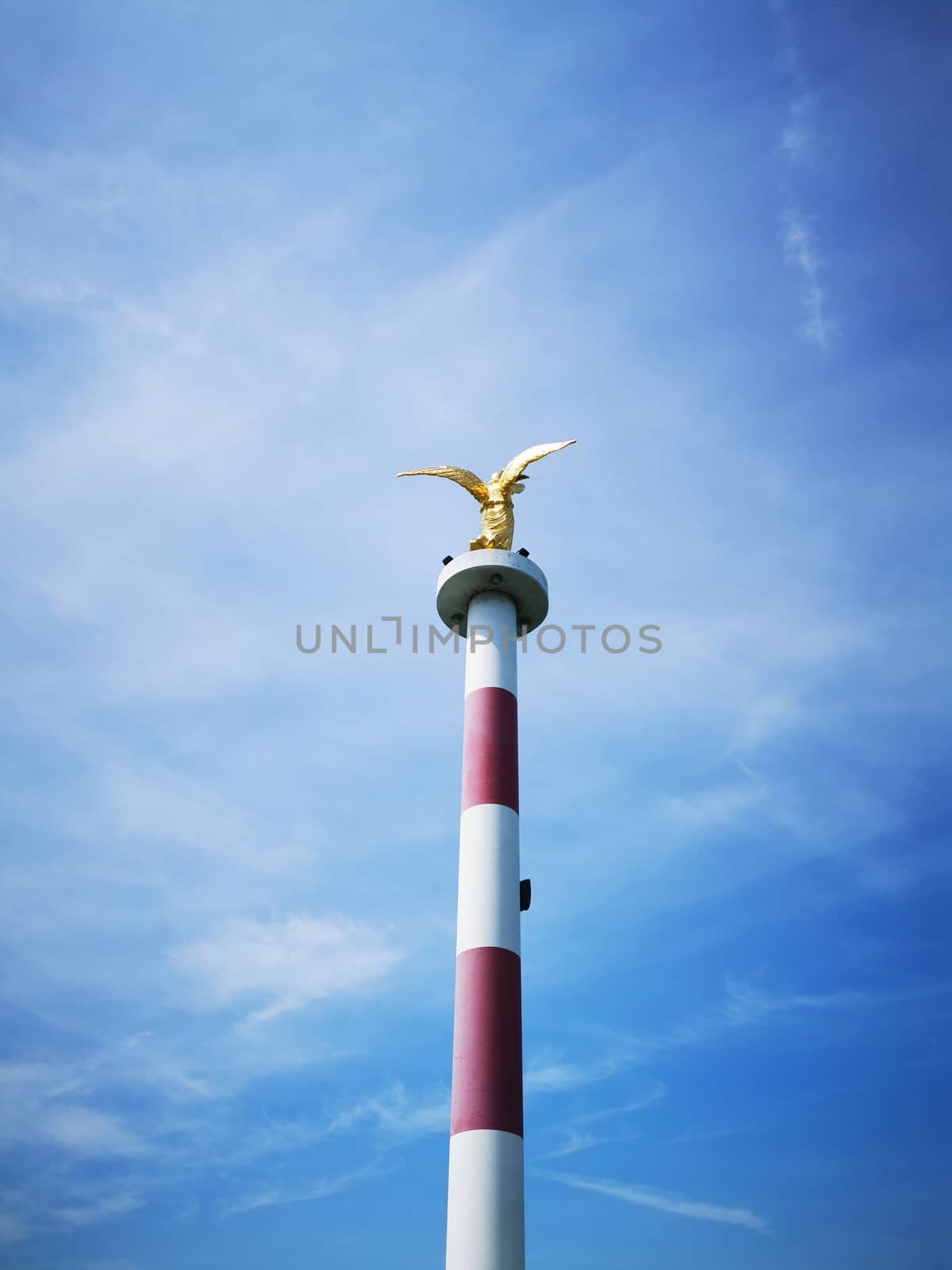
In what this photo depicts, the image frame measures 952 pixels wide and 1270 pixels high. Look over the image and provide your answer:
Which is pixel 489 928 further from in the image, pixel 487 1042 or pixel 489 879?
pixel 487 1042

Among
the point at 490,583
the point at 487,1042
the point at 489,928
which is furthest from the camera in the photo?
the point at 490,583

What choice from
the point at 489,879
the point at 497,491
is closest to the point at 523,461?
the point at 497,491

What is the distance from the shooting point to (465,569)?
17.8 m

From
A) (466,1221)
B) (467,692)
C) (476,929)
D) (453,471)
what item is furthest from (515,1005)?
(453,471)

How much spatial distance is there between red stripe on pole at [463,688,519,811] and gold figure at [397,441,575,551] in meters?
2.88

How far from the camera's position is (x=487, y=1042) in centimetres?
1392

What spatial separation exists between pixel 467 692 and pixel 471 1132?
22.0 ft

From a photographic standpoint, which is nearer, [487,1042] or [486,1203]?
[486,1203]

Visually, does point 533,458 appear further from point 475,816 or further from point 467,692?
point 475,816

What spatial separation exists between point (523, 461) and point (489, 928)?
8.86 meters

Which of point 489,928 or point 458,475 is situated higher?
point 458,475

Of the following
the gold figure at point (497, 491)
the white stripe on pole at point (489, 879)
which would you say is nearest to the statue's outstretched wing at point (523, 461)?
the gold figure at point (497, 491)

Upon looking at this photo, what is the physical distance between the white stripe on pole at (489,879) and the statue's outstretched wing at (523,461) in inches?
254

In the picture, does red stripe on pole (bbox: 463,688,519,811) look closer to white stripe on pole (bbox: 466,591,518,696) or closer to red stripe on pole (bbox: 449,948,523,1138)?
white stripe on pole (bbox: 466,591,518,696)
